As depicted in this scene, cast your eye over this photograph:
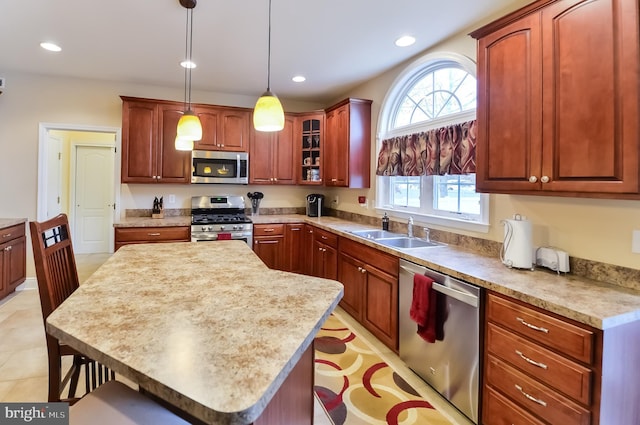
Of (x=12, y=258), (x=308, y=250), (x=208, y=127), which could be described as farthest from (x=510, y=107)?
(x=12, y=258)

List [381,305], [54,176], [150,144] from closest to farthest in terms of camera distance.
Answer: [381,305], [150,144], [54,176]

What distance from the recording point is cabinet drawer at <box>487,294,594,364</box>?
4.58 feet

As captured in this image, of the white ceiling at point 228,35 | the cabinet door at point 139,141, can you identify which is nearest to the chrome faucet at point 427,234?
the white ceiling at point 228,35

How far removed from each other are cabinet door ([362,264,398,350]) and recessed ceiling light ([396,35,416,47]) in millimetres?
1974

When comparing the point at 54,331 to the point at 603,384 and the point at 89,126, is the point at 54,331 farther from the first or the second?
the point at 89,126

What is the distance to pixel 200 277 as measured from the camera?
165 cm

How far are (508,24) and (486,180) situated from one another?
2.97ft

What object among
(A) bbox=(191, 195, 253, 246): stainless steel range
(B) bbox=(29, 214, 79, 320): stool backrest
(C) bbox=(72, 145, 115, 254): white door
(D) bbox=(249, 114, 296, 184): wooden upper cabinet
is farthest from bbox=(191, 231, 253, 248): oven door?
(C) bbox=(72, 145, 115, 254): white door

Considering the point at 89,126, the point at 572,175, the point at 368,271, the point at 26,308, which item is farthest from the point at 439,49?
the point at 26,308

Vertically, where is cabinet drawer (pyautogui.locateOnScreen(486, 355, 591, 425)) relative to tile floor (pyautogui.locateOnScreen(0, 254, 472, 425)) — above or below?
above

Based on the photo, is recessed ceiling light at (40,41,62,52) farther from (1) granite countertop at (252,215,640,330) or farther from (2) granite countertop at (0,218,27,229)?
(1) granite countertop at (252,215,640,330)

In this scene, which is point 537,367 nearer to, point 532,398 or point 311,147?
point 532,398

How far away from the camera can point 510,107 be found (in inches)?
77.5

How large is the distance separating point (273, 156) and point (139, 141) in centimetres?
166
